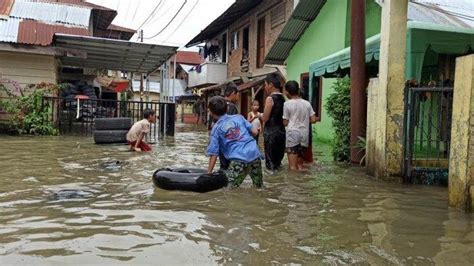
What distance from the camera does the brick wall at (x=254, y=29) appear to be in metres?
20.6

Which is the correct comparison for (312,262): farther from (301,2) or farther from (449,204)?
(301,2)

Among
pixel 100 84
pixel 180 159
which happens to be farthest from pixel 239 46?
pixel 180 159

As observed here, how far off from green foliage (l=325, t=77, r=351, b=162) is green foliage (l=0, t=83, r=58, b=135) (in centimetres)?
938

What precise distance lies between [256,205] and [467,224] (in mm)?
2093

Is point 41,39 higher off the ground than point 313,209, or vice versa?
point 41,39

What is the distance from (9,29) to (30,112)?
271cm

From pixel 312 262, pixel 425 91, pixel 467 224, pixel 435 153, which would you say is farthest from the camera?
pixel 435 153

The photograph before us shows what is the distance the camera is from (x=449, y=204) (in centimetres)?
528

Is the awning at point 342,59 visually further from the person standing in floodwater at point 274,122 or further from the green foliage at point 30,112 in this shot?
the green foliage at point 30,112

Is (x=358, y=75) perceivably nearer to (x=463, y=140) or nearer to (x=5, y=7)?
(x=463, y=140)

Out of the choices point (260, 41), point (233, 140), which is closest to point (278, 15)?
point (260, 41)

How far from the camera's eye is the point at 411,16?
1146 centimetres

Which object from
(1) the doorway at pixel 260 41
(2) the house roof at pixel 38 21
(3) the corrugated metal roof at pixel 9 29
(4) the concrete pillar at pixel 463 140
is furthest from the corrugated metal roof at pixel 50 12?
(4) the concrete pillar at pixel 463 140

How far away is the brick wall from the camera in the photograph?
20.6 metres
